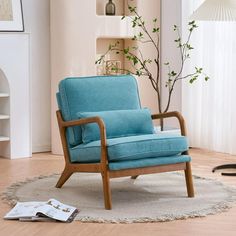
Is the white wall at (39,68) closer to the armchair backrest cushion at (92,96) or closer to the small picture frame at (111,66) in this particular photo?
the small picture frame at (111,66)

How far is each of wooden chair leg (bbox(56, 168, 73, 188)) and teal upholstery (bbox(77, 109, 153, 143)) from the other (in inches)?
12.5

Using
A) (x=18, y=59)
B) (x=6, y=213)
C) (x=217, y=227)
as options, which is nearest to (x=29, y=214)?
(x=6, y=213)

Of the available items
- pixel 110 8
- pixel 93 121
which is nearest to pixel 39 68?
pixel 110 8

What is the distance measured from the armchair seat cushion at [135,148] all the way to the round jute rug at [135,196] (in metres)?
0.32

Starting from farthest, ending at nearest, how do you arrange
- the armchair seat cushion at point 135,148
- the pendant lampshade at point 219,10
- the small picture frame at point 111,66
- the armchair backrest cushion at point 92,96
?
the small picture frame at point 111,66
the pendant lampshade at point 219,10
the armchair backrest cushion at point 92,96
the armchair seat cushion at point 135,148

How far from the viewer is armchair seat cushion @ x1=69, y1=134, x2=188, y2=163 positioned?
4.35m

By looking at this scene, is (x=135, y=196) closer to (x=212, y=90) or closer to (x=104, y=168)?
(x=104, y=168)

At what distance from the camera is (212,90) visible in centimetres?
678

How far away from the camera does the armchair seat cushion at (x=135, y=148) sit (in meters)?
4.35

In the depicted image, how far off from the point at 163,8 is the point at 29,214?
12.7 feet

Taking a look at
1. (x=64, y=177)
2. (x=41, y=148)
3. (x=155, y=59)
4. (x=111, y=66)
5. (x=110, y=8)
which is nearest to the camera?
(x=64, y=177)

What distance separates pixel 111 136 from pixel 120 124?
0.37 feet

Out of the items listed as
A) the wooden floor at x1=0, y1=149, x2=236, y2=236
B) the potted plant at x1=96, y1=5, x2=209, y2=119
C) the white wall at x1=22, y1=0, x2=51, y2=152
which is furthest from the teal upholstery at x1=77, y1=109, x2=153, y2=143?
the white wall at x1=22, y1=0, x2=51, y2=152

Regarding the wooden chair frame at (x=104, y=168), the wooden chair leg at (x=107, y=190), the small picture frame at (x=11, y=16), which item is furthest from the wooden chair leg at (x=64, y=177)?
the small picture frame at (x=11, y=16)
